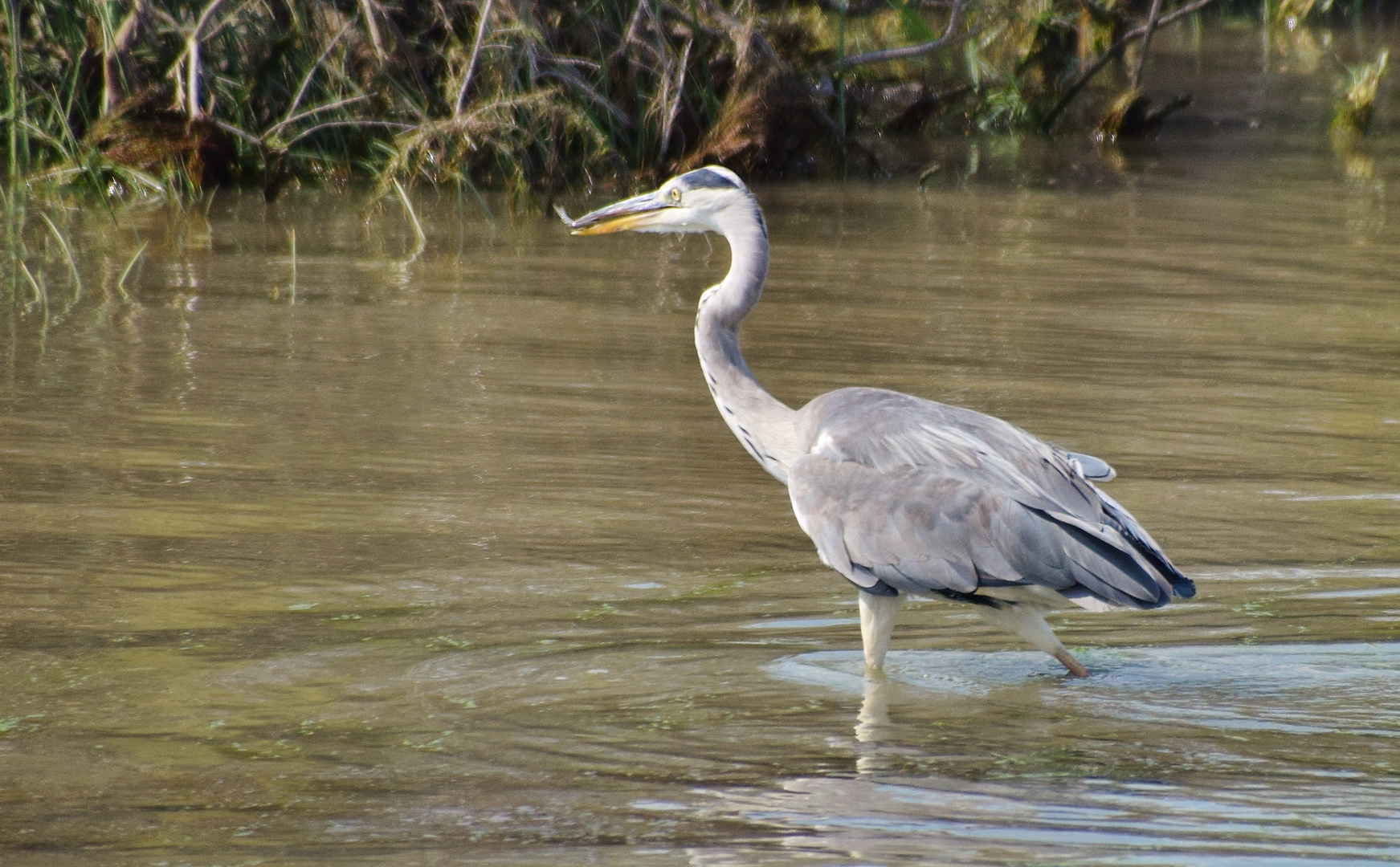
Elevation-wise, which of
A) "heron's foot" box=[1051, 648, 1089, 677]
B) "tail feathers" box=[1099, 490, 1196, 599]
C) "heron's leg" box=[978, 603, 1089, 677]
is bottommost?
"heron's foot" box=[1051, 648, 1089, 677]

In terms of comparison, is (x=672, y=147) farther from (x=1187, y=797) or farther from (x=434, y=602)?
(x=1187, y=797)

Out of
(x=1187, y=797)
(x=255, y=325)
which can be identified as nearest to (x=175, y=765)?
(x=1187, y=797)

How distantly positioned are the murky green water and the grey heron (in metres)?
0.25

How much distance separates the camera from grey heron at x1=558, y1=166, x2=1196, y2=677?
4125mm

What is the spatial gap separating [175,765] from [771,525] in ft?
7.67

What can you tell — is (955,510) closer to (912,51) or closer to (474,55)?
(474,55)

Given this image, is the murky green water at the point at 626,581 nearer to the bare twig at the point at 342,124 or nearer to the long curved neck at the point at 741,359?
the long curved neck at the point at 741,359

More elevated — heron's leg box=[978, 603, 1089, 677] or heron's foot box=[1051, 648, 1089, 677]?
heron's leg box=[978, 603, 1089, 677]

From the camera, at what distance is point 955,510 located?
4258mm

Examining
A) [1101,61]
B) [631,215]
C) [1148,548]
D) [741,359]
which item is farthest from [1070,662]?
[1101,61]

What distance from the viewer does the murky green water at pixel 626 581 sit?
3.43m

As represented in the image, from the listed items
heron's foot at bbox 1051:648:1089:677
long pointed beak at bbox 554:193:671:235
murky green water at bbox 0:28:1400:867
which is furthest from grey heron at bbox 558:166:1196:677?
long pointed beak at bbox 554:193:671:235

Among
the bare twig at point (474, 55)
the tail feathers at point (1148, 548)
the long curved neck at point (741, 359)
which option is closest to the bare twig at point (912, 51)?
the bare twig at point (474, 55)

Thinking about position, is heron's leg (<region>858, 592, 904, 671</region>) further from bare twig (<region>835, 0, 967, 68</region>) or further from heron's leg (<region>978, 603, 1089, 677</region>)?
bare twig (<region>835, 0, 967, 68</region>)
